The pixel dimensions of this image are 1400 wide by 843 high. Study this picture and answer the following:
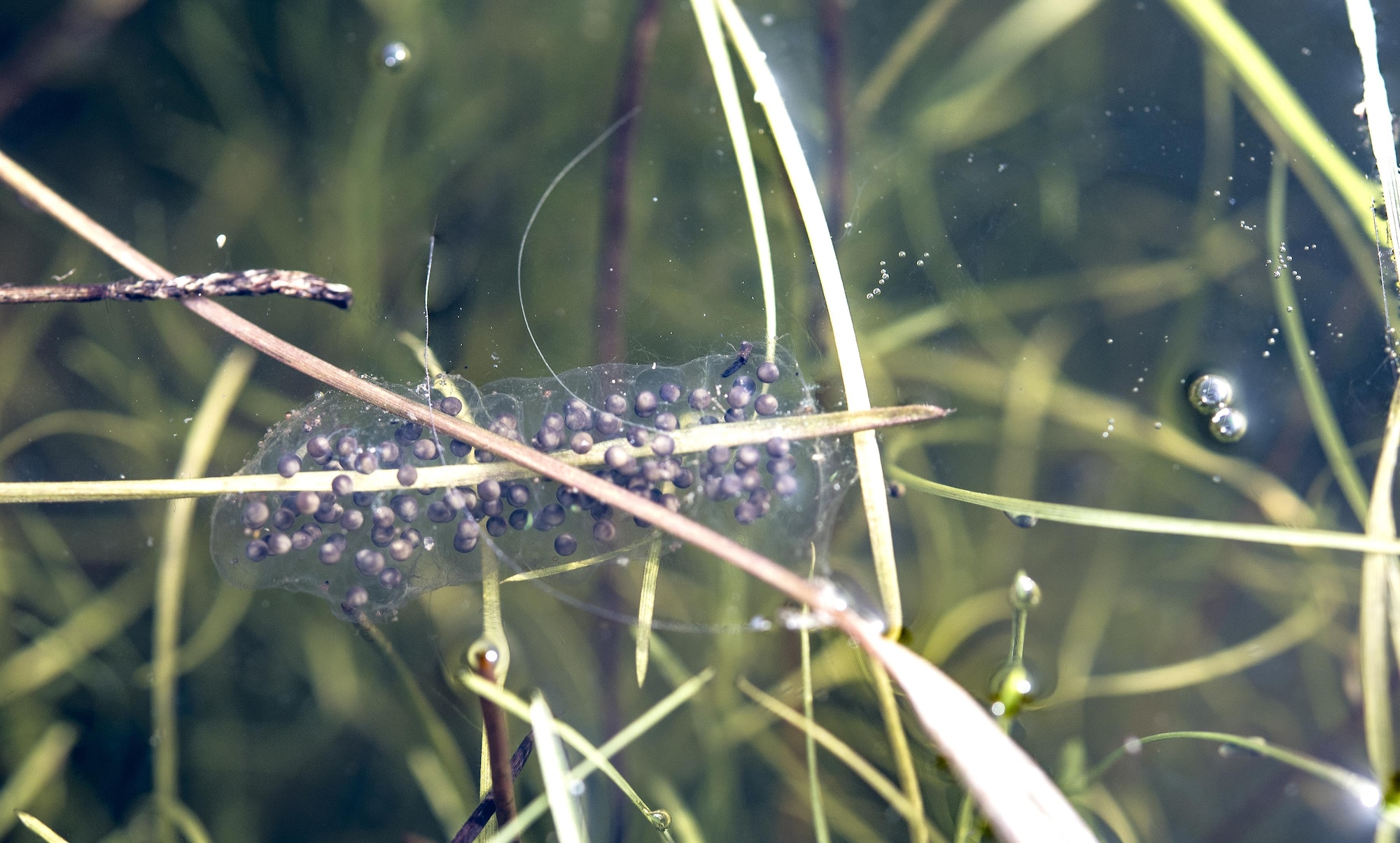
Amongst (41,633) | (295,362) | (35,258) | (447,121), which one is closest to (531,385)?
(295,362)

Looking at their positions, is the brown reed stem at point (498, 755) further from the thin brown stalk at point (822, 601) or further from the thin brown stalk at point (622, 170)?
the thin brown stalk at point (622, 170)

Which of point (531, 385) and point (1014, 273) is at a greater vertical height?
point (1014, 273)

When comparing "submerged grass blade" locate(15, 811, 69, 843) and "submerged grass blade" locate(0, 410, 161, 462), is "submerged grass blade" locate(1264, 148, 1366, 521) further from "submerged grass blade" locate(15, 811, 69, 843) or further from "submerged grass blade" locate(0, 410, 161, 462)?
"submerged grass blade" locate(15, 811, 69, 843)

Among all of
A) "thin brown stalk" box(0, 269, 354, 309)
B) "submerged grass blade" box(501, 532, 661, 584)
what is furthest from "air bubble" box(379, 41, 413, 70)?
"submerged grass blade" box(501, 532, 661, 584)

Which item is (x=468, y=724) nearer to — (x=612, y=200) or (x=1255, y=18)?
(x=612, y=200)

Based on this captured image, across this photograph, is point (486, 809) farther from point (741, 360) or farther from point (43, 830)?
point (741, 360)

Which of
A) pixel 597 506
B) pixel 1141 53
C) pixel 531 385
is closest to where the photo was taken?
pixel 597 506
